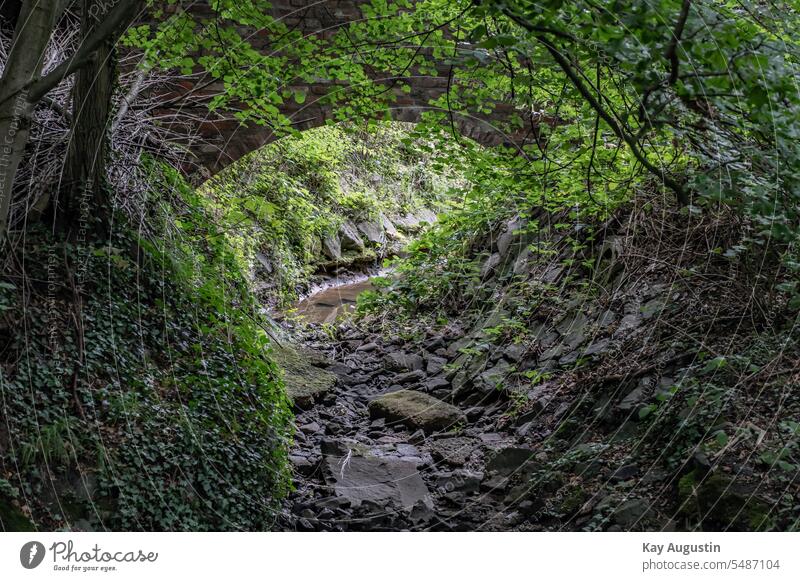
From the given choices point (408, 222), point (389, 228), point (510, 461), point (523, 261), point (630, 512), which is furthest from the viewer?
point (408, 222)

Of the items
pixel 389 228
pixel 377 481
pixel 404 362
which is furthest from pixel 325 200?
pixel 377 481

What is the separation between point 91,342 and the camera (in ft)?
12.2

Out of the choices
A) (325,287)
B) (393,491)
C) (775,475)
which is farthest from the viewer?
(325,287)

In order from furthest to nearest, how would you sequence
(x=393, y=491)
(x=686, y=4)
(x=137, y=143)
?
(x=137, y=143)
(x=393, y=491)
(x=686, y=4)

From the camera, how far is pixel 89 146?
4.05 meters

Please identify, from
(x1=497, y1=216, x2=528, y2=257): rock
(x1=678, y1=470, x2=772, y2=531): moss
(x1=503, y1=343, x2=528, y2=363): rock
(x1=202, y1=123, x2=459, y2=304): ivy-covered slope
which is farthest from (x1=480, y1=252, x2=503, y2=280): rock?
(x1=678, y1=470, x2=772, y2=531): moss

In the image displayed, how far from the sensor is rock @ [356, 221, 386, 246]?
42.1 feet

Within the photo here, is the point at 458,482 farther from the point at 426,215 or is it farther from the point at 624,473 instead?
the point at 426,215

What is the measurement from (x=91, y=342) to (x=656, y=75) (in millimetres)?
3113

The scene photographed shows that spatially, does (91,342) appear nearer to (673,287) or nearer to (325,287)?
(673,287)

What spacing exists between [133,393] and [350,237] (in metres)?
8.91

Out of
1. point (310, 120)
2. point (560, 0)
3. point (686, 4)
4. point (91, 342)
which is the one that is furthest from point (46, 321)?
point (310, 120)

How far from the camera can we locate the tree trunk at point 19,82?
270 cm

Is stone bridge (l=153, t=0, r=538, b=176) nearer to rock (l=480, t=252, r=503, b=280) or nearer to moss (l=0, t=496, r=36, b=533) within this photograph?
rock (l=480, t=252, r=503, b=280)
